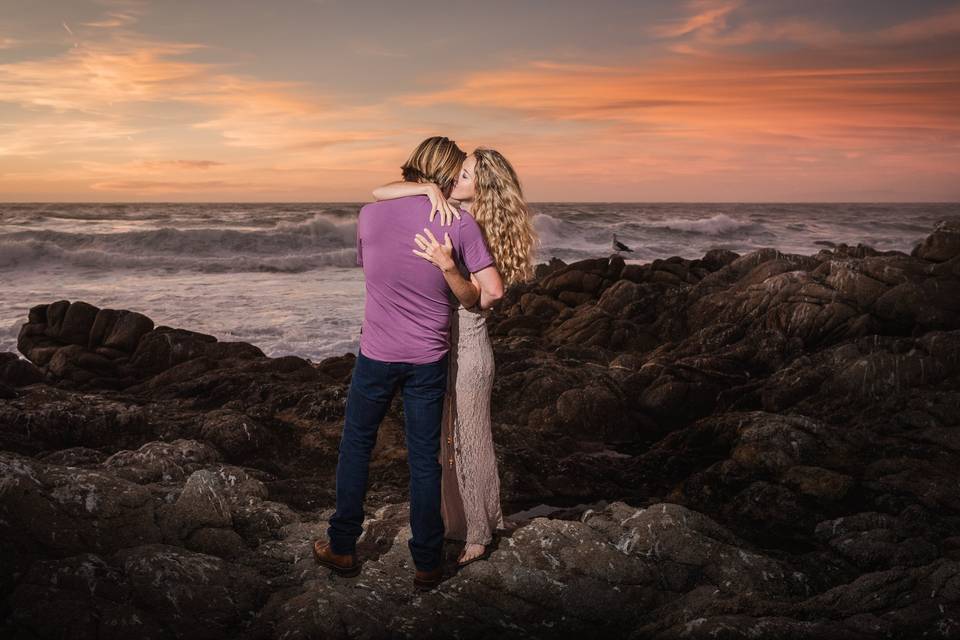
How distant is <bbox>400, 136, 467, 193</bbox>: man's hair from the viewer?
3.51 metres

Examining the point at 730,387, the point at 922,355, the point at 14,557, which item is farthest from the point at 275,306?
the point at 14,557

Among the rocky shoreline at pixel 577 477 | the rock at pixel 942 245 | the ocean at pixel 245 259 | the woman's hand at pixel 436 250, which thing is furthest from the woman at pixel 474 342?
the rock at pixel 942 245

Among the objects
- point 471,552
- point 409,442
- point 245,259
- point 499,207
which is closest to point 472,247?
point 499,207

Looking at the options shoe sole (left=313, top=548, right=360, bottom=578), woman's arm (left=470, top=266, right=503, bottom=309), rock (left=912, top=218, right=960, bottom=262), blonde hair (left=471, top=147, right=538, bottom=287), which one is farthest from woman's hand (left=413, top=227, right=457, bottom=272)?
rock (left=912, top=218, right=960, bottom=262)

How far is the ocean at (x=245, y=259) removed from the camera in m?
17.8

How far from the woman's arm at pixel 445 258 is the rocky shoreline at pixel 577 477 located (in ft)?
4.88

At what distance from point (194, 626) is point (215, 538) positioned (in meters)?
0.91

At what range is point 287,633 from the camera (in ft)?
10.3

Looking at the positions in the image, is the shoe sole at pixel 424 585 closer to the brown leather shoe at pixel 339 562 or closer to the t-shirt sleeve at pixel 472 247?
the brown leather shoe at pixel 339 562

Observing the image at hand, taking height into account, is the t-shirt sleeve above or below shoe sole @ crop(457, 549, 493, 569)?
above

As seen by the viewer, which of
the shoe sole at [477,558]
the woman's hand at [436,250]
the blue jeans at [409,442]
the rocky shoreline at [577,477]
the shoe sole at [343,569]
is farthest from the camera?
the shoe sole at [477,558]

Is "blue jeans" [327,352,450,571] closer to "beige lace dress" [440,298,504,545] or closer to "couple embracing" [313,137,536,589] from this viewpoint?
"couple embracing" [313,137,536,589]

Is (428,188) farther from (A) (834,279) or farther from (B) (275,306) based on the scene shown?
(B) (275,306)

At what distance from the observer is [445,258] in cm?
339
